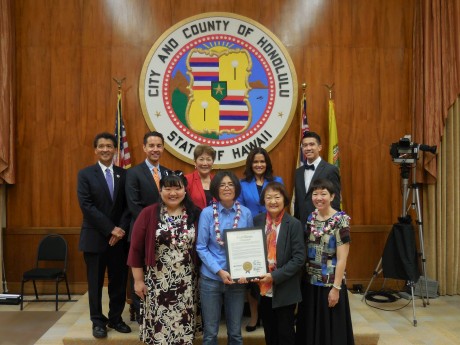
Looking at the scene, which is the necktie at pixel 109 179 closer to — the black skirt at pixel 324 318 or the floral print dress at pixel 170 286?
the floral print dress at pixel 170 286

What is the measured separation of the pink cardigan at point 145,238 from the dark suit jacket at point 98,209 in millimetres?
585

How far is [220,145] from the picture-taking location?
4.92 m

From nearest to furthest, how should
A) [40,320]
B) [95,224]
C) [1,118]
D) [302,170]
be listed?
1. [95,224]
2. [302,170]
3. [40,320]
4. [1,118]

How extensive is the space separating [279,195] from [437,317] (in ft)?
8.71

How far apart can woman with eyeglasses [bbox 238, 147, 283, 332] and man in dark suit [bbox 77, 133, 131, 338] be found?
917mm

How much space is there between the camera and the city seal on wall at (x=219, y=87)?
16.0ft

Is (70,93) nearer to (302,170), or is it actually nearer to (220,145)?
(220,145)

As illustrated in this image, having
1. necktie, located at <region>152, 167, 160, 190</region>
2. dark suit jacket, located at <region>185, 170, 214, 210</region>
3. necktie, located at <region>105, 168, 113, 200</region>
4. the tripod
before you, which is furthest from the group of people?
the tripod

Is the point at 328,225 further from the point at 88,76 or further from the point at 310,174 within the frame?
the point at 88,76

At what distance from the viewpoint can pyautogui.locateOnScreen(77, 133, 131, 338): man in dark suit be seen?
3258 mm

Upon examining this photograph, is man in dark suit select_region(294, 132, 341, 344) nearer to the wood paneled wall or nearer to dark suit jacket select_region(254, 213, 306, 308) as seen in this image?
dark suit jacket select_region(254, 213, 306, 308)

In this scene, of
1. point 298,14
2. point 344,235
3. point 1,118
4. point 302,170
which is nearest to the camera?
point 344,235

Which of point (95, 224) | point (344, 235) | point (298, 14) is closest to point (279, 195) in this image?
point (344, 235)

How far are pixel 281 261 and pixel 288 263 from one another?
0.16 ft
